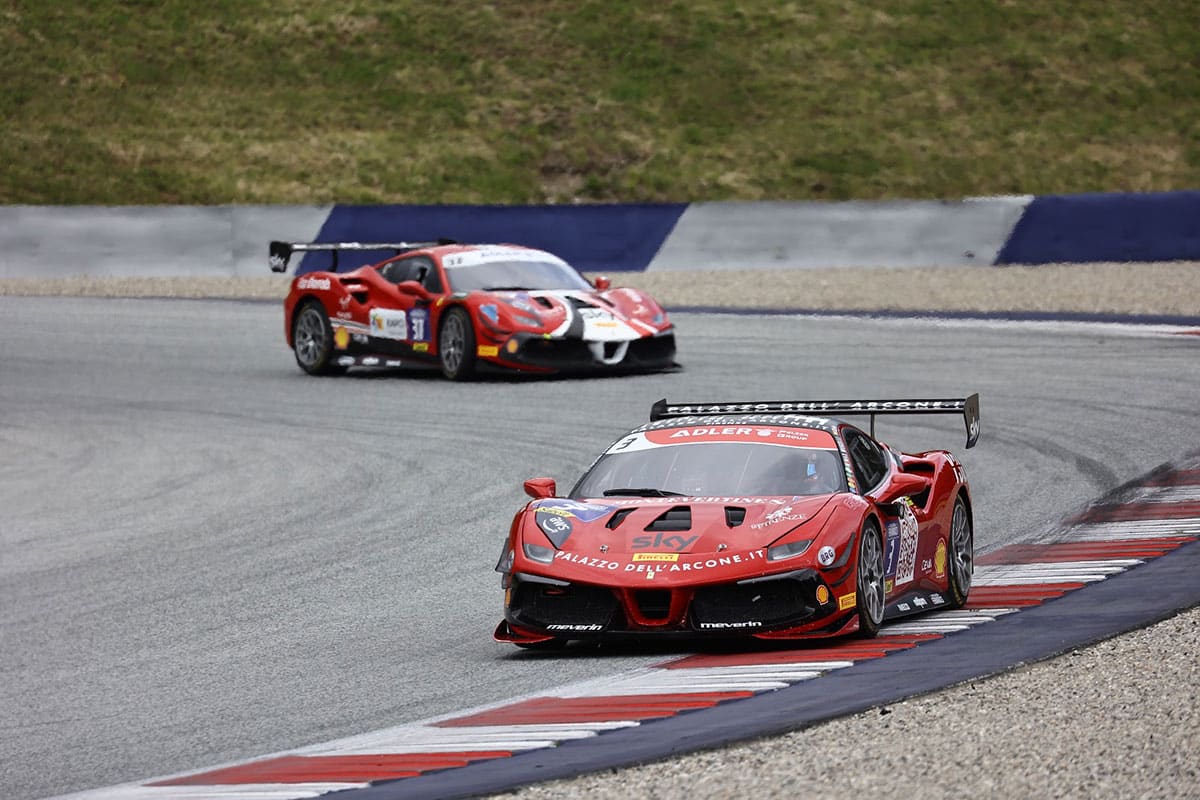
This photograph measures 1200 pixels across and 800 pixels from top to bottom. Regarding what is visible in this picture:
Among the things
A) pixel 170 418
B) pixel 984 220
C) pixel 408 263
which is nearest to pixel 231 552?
pixel 170 418

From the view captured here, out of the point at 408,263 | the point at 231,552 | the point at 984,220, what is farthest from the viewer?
the point at 984,220

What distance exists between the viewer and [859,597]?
7941mm

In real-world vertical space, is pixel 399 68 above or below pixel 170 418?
above

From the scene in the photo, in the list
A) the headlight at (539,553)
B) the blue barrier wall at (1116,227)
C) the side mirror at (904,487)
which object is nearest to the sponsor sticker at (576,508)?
the headlight at (539,553)

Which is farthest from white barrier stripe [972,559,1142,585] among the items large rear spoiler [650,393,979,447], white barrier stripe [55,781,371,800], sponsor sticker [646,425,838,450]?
white barrier stripe [55,781,371,800]

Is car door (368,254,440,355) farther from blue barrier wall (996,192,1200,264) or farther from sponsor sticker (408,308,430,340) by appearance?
blue barrier wall (996,192,1200,264)

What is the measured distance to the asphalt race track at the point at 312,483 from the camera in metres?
7.66

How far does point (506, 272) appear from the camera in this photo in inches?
765

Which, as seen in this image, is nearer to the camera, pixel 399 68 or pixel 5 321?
pixel 5 321

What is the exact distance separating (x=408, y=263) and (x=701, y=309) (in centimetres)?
577

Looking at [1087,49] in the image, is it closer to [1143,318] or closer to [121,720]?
[1143,318]

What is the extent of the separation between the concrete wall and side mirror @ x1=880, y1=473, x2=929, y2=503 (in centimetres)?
1776

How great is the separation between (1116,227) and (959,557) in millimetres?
17756

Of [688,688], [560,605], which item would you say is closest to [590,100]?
[560,605]
